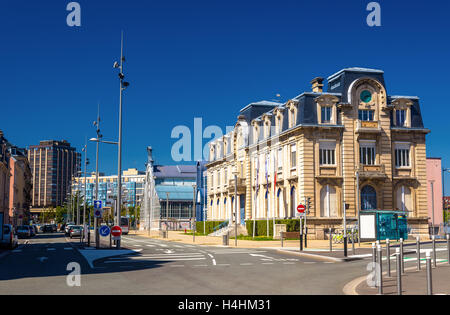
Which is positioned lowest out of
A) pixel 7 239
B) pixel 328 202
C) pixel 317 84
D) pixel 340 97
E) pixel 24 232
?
pixel 24 232

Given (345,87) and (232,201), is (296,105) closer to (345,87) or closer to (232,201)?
(345,87)

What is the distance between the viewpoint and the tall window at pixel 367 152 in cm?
4788

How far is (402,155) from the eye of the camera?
49094 mm

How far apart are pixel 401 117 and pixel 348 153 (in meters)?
7.00

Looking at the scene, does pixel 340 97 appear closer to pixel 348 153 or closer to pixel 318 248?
pixel 348 153

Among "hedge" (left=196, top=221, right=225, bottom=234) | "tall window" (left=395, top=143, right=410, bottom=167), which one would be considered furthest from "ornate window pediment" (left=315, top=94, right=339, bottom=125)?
"hedge" (left=196, top=221, right=225, bottom=234)

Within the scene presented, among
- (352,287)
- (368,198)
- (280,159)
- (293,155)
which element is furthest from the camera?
(280,159)

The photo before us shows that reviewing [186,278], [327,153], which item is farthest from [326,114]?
[186,278]

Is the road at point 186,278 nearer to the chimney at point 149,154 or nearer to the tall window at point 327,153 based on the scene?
the tall window at point 327,153

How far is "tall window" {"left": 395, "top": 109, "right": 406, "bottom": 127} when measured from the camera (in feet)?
162
